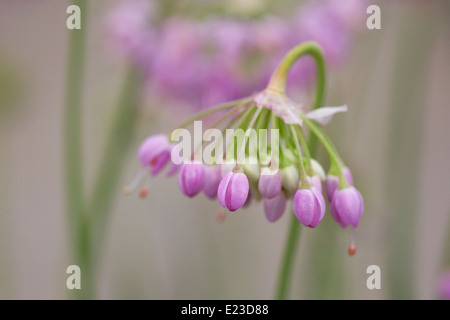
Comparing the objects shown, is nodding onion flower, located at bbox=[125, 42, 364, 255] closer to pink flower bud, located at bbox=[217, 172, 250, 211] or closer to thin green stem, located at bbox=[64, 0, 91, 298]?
pink flower bud, located at bbox=[217, 172, 250, 211]

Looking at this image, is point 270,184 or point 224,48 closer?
point 270,184

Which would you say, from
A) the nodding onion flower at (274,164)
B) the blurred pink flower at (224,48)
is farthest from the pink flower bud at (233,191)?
the blurred pink flower at (224,48)

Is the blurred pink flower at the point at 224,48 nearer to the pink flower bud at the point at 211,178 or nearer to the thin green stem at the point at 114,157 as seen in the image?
the thin green stem at the point at 114,157

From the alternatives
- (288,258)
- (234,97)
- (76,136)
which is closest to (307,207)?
(288,258)

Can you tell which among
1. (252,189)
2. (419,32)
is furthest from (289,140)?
(419,32)

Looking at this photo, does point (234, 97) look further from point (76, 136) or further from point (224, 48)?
point (76, 136)

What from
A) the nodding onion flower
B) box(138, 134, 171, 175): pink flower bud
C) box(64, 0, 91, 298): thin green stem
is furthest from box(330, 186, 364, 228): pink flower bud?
box(64, 0, 91, 298): thin green stem

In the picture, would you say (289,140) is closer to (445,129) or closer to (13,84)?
(13,84)
